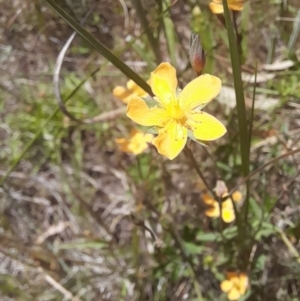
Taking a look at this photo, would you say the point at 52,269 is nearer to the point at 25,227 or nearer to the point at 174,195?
the point at 25,227

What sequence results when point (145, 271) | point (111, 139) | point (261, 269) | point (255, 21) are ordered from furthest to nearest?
point (111, 139) → point (255, 21) → point (145, 271) → point (261, 269)

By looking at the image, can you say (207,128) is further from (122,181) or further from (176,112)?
(122,181)

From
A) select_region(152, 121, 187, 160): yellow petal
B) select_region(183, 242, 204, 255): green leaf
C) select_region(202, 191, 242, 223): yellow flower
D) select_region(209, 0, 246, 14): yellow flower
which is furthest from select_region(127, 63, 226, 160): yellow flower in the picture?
select_region(183, 242, 204, 255): green leaf

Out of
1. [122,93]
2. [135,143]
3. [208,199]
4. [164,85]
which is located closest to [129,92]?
[122,93]

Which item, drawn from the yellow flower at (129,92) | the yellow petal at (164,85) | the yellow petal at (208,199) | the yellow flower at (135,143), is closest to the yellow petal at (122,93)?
the yellow flower at (129,92)

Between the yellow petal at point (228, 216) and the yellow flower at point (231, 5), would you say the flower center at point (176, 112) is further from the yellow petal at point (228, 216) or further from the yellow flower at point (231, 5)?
the yellow petal at point (228, 216)

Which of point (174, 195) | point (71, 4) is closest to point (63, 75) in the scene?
point (71, 4)
